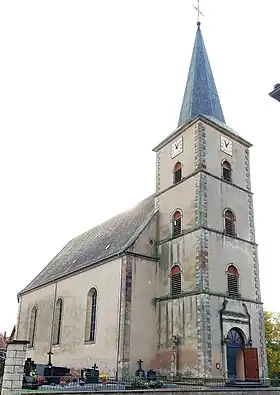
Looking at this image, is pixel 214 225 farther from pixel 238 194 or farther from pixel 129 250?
pixel 129 250

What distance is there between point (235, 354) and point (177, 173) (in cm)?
1101

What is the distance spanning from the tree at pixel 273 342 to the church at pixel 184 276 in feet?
48.4

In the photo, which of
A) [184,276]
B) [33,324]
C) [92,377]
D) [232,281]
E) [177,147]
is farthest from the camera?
[33,324]

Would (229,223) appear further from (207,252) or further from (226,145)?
(226,145)

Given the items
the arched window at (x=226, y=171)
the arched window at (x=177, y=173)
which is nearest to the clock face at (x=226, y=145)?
A: the arched window at (x=226, y=171)

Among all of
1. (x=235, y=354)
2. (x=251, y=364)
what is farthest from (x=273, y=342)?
(x=235, y=354)

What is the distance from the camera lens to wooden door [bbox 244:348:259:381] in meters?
20.3

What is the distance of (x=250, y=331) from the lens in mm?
21594

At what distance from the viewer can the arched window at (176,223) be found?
23609 millimetres

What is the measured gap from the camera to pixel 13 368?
500 inches

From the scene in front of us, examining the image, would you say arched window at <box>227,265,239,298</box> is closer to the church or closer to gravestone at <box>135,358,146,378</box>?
the church

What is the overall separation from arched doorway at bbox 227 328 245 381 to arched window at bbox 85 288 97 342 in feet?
26.8

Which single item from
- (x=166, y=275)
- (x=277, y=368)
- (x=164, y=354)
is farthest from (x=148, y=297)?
(x=277, y=368)

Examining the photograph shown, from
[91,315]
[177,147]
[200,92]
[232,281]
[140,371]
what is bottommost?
[140,371]
